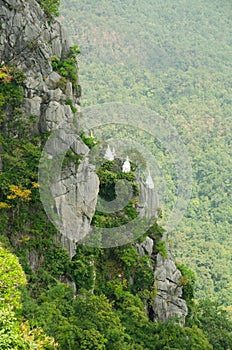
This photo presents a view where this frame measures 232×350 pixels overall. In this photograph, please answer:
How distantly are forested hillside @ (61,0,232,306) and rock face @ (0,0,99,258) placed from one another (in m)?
27.3

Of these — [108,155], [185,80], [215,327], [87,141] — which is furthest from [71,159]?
[185,80]

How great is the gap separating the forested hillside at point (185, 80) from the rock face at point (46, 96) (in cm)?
2734

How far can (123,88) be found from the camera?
309ft

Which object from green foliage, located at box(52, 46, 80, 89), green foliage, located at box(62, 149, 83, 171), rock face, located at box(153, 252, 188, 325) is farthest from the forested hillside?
green foliage, located at box(62, 149, 83, 171)

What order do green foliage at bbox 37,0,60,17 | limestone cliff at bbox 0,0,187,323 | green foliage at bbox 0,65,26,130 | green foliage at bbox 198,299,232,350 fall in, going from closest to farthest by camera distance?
green foliage at bbox 0,65,26,130
limestone cliff at bbox 0,0,187,323
green foliage at bbox 37,0,60,17
green foliage at bbox 198,299,232,350

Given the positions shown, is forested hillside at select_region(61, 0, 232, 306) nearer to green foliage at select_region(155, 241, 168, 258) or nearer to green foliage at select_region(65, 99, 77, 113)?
green foliage at select_region(155, 241, 168, 258)

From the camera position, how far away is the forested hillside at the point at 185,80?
6050cm

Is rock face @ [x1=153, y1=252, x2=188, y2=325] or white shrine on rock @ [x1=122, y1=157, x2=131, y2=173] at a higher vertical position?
white shrine on rock @ [x1=122, y1=157, x2=131, y2=173]

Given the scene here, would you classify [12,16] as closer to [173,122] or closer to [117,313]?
[117,313]

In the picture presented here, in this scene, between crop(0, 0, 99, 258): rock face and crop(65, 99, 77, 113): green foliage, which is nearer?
crop(0, 0, 99, 258): rock face

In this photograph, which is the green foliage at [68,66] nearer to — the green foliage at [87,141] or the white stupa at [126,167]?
the green foliage at [87,141]

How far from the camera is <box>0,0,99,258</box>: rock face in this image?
984 inches

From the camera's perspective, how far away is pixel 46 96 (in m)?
25.6

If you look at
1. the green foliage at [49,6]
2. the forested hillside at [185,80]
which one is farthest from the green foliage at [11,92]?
the forested hillside at [185,80]
